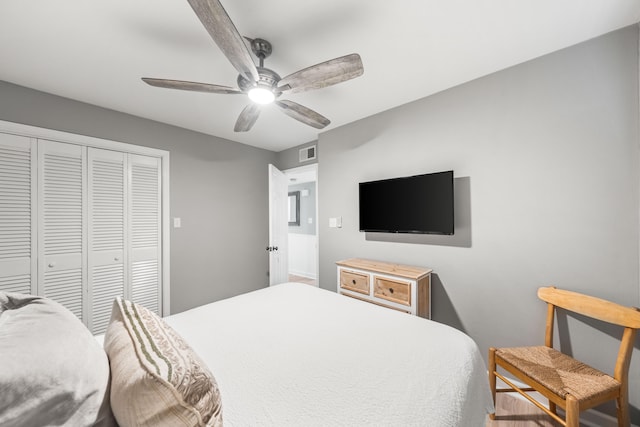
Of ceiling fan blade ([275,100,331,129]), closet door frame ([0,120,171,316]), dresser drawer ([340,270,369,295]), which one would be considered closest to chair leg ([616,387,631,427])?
dresser drawer ([340,270,369,295])

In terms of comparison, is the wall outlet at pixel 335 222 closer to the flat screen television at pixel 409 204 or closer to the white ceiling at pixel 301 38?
the flat screen television at pixel 409 204

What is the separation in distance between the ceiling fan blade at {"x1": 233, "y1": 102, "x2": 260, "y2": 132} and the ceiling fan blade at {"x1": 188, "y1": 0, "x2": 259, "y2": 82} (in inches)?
18.4

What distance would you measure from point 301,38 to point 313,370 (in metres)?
1.87

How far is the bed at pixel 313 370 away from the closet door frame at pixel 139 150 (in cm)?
171

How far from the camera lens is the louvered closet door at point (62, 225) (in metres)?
2.24

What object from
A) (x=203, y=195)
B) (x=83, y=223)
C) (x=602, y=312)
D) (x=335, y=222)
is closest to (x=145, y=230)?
(x=83, y=223)

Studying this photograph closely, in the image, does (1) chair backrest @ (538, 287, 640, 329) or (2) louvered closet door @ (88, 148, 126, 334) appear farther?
(2) louvered closet door @ (88, 148, 126, 334)

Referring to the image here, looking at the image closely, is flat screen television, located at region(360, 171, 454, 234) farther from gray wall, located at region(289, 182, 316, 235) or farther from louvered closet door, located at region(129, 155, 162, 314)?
gray wall, located at region(289, 182, 316, 235)

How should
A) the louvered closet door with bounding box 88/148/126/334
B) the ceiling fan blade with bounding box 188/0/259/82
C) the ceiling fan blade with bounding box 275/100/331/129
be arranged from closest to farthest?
the ceiling fan blade with bounding box 188/0/259/82 → the ceiling fan blade with bounding box 275/100/331/129 → the louvered closet door with bounding box 88/148/126/334

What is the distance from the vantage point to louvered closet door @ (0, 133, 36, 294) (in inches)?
81.8

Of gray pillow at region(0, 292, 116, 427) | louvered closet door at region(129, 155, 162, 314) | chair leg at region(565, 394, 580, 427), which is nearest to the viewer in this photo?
gray pillow at region(0, 292, 116, 427)

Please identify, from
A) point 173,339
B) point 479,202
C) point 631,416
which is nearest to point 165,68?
point 173,339

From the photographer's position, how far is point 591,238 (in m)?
1.58

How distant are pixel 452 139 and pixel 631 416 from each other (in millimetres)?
2137
